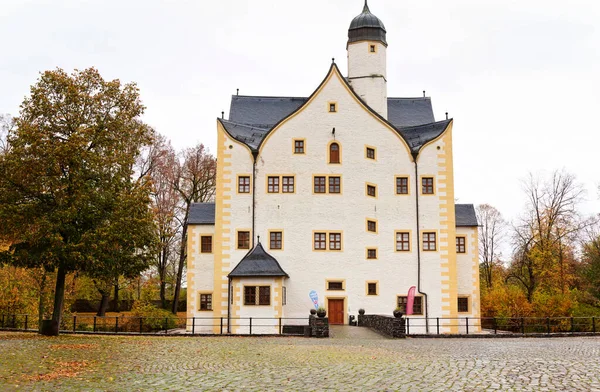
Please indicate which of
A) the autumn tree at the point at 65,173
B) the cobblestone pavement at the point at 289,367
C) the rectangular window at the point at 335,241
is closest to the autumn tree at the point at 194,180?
the rectangular window at the point at 335,241

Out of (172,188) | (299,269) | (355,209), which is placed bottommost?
(299,269)

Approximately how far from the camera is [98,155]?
24734 millimetres

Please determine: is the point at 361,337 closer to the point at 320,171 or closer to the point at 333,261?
the point at 333,261

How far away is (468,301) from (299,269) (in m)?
9.89

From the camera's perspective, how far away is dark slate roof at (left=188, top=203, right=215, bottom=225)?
1505 inches

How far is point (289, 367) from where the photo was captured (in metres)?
15.0

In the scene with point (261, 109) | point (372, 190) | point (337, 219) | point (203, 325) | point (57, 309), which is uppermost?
point (261, 109)

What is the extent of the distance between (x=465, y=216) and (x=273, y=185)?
37.5 feet

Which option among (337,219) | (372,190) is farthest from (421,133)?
(337,219)

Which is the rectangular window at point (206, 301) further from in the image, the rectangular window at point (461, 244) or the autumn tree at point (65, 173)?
the rectangular window at point (461, 244)

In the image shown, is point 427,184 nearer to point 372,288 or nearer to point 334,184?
point 334,184

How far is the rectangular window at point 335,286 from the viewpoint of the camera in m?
36.2

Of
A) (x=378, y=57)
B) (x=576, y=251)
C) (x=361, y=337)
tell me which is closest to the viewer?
(x=361, y=337)

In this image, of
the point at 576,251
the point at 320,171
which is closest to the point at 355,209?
the point at 320,171
